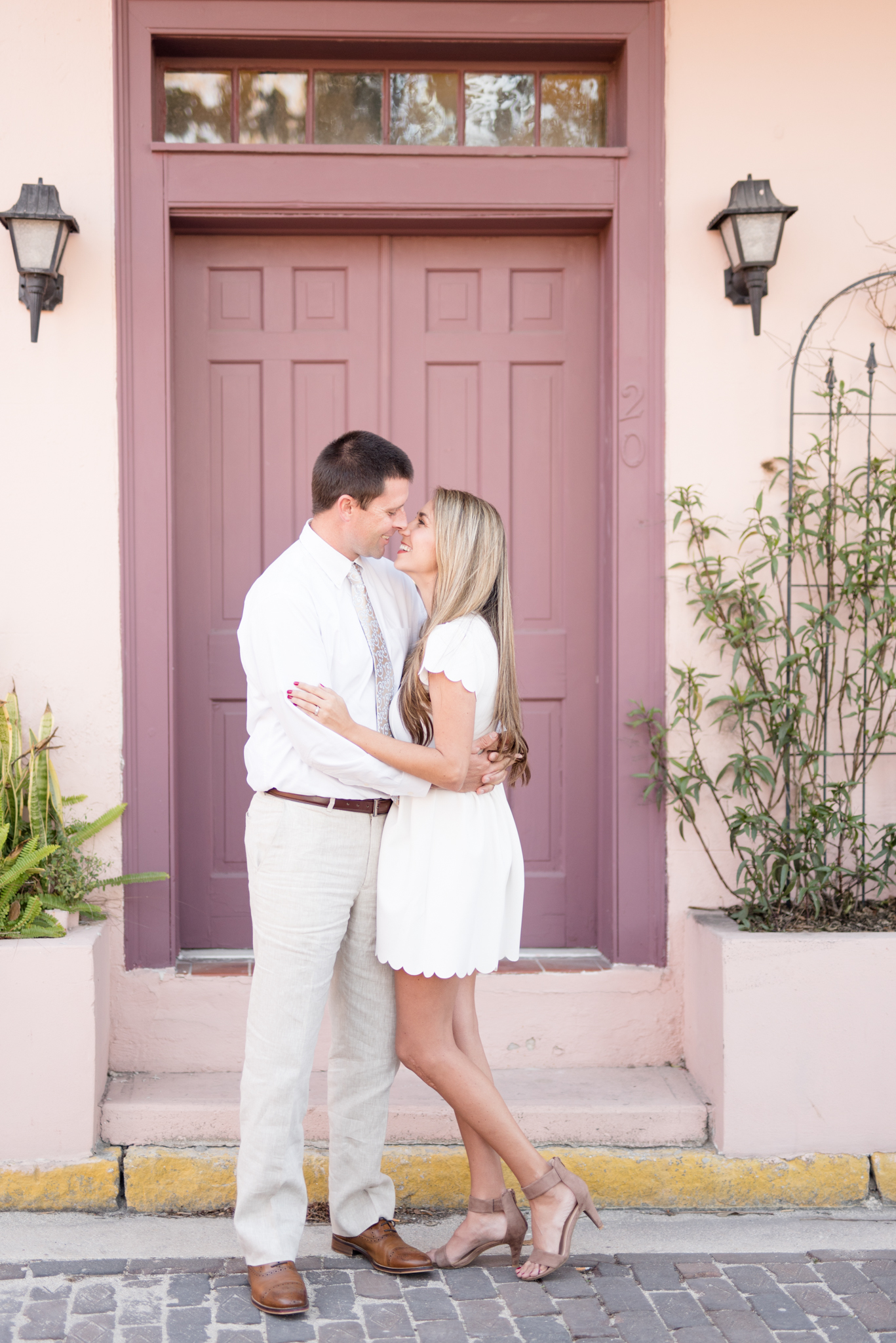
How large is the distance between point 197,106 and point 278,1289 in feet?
12.5

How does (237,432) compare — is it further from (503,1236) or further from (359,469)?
(503,1236)

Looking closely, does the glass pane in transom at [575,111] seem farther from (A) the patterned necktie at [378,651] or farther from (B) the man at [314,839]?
(A) the patterned necktie at [378,651]

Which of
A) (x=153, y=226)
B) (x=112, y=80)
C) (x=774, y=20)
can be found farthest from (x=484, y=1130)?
(x=774, y=20)

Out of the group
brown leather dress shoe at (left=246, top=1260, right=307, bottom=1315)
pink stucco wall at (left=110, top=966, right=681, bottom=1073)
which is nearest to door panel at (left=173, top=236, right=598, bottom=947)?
pink stucco wall at (left=110, top=966, right=681, bottom=1073)

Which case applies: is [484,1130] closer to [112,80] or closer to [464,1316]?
[464,1316]

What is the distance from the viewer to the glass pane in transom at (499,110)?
4105 mm

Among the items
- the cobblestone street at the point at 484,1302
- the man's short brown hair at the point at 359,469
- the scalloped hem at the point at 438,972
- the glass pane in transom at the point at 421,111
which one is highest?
the glass pane in transom at the point at 421,111

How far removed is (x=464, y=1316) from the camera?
284cm

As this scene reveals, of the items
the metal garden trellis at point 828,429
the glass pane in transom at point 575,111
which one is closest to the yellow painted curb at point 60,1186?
the metal garden trellis at point 828,429

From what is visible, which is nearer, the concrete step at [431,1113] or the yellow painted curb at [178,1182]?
the yellow painted curb at [178,1182]

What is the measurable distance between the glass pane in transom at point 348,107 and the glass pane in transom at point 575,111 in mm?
611

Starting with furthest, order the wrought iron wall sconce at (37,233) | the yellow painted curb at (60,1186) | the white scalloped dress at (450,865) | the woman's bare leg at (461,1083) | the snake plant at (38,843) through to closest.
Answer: the wrought iron wall sconce at (37,233)
the snake plant at (38,843)
the yellow painted curb at (60,1186)
the woman's bare leg at (461,1083)
the white scalloped dress at (450,865)

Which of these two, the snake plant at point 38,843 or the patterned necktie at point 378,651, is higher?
the patterned necktie at point 378,651

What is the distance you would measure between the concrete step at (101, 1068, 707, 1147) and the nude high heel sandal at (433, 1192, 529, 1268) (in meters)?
0.47
